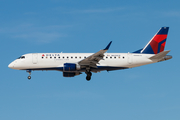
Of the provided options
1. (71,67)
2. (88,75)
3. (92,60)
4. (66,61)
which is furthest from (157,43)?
(66,61)

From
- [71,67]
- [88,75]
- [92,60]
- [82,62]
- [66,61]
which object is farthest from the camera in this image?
[88,75]

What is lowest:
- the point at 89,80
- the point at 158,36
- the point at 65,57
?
the point at 89,80

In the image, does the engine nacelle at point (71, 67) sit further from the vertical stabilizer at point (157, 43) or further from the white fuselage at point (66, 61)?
the vertical stabilizer at point (157, 43)

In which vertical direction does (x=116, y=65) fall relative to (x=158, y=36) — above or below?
below

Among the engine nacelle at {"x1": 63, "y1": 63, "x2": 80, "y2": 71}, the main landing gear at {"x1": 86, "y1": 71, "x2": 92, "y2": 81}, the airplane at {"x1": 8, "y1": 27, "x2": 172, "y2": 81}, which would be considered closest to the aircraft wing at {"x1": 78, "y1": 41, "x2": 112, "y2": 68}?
the airplane at {"x1": 8, "y1": 27, "x2": 172, "y2": 81}

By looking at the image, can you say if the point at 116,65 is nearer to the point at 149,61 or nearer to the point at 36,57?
the point at 149,61

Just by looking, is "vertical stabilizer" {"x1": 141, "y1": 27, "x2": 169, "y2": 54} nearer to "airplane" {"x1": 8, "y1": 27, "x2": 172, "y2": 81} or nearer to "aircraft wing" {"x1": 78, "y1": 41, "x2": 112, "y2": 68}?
"airplane" {"x1": 8, "y1": 27, "x2": 172, "y2": 81}

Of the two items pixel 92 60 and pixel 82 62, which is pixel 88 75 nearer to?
pixel 82 62

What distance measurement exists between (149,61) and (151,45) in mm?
3354

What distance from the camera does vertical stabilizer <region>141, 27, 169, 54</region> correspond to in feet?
173

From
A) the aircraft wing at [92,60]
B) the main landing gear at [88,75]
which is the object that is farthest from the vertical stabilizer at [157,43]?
the main landing gear at [88,75]

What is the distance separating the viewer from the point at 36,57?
50.5m

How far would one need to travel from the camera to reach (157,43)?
175 ft

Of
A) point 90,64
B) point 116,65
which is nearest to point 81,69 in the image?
point 90,64
